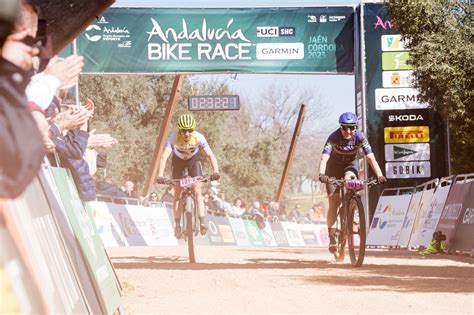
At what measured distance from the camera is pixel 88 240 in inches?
240

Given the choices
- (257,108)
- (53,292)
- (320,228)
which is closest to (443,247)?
(53,292)

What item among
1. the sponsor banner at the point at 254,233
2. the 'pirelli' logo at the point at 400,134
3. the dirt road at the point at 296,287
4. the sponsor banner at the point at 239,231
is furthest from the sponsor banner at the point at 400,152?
the dirt road at the point at 296,287

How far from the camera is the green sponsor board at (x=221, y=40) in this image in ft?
79.9

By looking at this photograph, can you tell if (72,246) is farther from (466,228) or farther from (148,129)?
(148,129)

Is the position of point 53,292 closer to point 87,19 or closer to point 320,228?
point 87,19

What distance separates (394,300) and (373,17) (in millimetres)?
17803

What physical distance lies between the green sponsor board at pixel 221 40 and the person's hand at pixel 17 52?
2225cm

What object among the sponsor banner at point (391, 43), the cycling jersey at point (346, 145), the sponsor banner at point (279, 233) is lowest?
the sponsor banner at point (279, 233)

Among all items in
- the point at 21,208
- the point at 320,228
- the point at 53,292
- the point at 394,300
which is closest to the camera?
the point at 21,208

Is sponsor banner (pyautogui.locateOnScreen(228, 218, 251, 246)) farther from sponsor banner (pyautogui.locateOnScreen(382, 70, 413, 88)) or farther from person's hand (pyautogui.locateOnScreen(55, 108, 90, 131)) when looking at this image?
person's hand (pyautogui.locateOnScreen(55, 108, 90, 131))

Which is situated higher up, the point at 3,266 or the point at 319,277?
the point at 3,266

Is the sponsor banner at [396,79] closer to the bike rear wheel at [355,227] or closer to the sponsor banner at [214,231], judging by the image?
the sponsor banner at [214,231]

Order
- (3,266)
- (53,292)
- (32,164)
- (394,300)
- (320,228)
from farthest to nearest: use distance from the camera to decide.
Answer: (320,228), (394,300), (53,292), (3,266), (32,164)

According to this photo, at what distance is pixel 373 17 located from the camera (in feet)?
80.9
